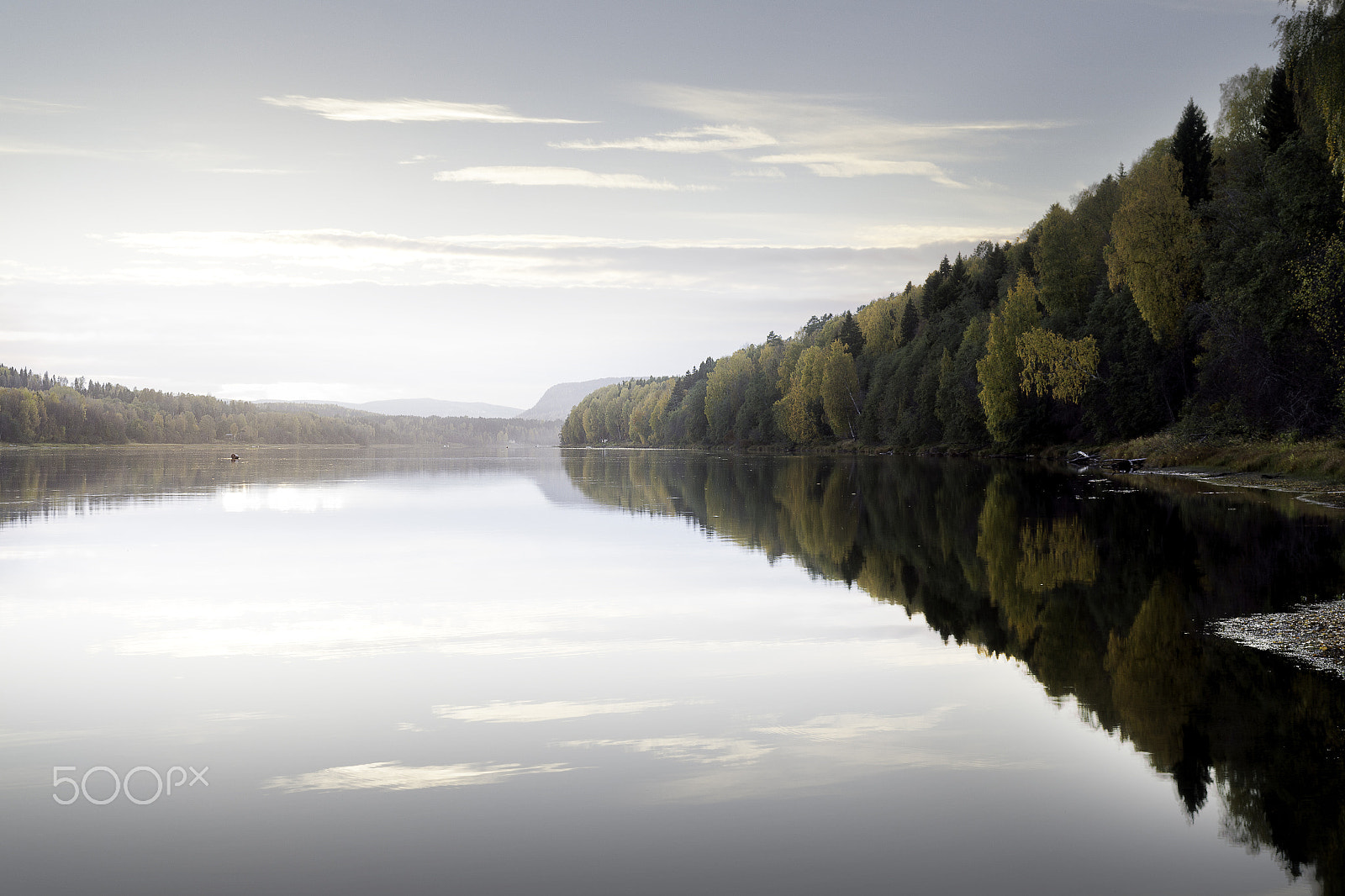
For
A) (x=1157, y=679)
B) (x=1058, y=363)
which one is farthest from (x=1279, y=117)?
(x=1157, y=679)

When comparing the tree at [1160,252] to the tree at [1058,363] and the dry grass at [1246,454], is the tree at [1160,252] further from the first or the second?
the dry grass at [1246,454]

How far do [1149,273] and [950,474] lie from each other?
1770cm

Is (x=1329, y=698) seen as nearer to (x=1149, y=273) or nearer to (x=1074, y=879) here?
(x=1074, y=879)

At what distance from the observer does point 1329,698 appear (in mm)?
9445

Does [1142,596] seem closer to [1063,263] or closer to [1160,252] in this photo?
[1160,252]

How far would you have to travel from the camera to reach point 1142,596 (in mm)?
15414

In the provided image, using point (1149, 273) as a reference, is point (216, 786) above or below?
below

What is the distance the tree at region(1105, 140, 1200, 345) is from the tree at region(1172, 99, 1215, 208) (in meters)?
3.43

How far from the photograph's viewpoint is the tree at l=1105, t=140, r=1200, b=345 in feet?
184

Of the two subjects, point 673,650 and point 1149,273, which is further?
point 1149,273

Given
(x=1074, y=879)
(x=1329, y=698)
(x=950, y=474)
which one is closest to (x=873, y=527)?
(x=1329, y=698)

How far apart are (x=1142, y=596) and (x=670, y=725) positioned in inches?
383

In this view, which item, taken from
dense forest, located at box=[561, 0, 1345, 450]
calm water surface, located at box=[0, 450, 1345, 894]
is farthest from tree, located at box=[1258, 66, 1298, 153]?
calm water surface, located at box=[0, 450, 1345, 894]

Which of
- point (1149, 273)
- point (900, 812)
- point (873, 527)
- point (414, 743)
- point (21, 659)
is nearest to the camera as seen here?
point (900, 812)
